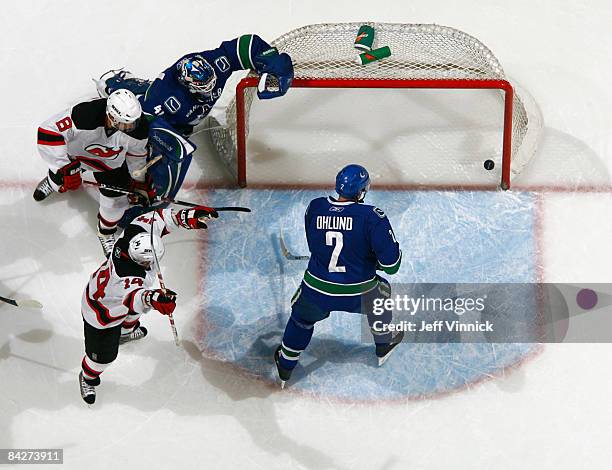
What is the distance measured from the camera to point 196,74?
5.71m

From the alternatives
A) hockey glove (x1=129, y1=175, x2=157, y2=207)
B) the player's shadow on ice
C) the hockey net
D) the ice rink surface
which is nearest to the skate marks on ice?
the ice rink surface

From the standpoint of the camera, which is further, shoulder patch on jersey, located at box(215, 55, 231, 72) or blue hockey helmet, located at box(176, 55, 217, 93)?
shoulder patch on jersey, located at box(215, 55, 231, 72)

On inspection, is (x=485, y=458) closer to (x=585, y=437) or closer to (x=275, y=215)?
(x=585, y=437)

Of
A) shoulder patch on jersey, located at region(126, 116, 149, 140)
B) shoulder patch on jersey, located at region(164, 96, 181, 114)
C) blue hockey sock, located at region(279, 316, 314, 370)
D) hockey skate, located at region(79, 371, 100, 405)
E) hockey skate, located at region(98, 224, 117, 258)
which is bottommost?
hockey skate, located at region(79, 371, 100, 405)

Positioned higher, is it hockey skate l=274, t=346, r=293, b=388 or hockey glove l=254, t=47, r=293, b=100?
hockey glove l=254, t=47, r=293, b=100

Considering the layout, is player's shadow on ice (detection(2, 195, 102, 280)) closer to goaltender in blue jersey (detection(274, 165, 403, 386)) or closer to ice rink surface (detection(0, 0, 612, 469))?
ice rink surface (detection(0, 0, 612, 469))

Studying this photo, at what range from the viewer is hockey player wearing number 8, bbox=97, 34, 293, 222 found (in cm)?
568

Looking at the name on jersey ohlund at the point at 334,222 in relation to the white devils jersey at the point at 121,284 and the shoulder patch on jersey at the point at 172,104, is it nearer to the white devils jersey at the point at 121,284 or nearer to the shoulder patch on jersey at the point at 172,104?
the white devils jersey at the point at 121,284

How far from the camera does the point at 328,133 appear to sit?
635 centimetres

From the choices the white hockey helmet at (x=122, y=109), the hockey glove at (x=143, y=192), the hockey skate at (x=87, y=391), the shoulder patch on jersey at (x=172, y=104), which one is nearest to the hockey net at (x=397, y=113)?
the shoulder patch on jersey at (x=172, y=104)

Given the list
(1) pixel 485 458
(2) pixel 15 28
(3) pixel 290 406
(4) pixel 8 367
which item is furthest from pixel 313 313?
(2) pixel 15 28

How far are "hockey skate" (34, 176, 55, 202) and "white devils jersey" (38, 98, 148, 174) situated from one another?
0.47 meters

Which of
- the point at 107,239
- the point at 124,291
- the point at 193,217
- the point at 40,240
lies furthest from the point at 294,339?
the point at 40,240

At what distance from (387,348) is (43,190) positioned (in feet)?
5.79
